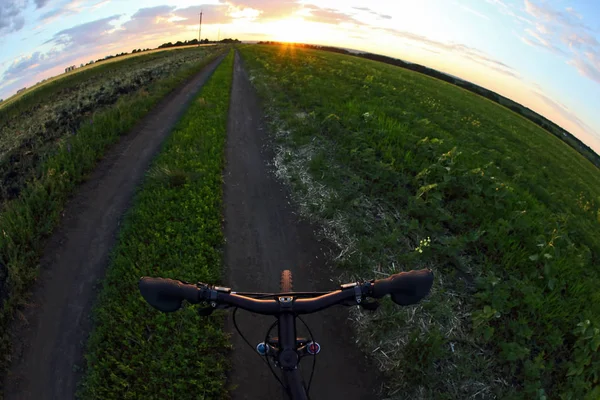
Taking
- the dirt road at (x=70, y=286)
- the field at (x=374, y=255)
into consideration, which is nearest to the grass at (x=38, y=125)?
the field at (x=374, y=255)

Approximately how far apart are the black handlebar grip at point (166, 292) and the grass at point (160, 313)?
96.5 inches

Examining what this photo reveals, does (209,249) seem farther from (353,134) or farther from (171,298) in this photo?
(353,134)

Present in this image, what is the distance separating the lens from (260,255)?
6.77 metres

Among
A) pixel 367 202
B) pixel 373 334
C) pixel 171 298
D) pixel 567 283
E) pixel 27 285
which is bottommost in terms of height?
pixel 27 285

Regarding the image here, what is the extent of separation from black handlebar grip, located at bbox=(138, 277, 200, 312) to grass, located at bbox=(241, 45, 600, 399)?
3639 millimetres

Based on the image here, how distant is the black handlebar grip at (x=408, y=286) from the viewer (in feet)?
8.63

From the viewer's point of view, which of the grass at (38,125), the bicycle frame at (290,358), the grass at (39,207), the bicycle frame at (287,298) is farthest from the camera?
the grass at (38,125)

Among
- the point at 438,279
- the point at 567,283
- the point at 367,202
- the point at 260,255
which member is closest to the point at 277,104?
the point at 367,202

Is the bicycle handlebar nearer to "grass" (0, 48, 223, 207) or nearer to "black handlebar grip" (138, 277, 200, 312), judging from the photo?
"black handlebar grip" (138, 277, 200, 312)

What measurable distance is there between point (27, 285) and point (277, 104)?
1260 centimetres

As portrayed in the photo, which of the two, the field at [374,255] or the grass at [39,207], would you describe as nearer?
the field at [374,255]

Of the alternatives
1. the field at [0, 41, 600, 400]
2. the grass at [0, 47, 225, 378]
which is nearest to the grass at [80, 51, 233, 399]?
the field at [0, 41, 600, 400]

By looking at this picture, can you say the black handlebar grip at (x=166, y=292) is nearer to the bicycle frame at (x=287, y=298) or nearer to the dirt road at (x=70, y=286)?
the bicycle frame at (x=287, y=298)

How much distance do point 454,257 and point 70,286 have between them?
7.84 metres
